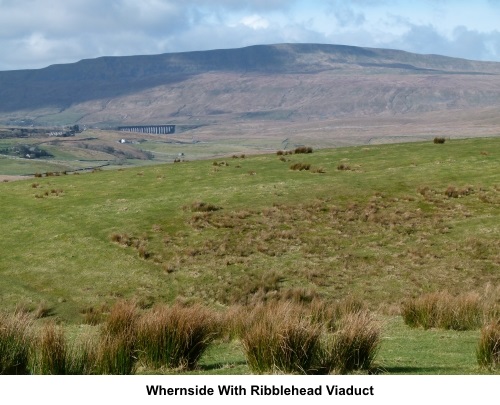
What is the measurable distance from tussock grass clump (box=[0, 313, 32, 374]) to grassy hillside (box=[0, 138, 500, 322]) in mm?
13109

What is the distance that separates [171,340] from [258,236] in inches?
762

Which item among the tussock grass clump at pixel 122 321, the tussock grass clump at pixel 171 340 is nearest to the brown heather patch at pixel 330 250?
the tussock grass clump at pixel 122 321

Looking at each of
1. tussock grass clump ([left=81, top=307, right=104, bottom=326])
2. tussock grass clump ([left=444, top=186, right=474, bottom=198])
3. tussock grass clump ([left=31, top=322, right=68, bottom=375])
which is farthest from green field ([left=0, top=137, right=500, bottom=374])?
tussock grass clump ([left=31, top=322, right=68, bottom=375])

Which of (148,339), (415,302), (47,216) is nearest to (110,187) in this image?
(47,216)

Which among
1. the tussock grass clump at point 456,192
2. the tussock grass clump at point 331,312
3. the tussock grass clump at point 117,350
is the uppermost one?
the tussock grass clump at point 117,350

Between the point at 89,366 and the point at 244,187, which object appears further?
the point at 244,187

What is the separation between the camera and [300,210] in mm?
33406

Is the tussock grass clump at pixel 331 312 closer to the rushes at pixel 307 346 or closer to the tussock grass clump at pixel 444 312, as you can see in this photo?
the tussock grass clump at pixel 444 312

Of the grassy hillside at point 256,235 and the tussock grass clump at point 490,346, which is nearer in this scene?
the tussock grass clump at point 490,346

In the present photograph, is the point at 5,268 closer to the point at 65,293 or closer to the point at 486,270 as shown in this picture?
the point at 65,293

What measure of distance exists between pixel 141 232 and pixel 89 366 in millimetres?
20939

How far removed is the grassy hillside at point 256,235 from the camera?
26.3 metres

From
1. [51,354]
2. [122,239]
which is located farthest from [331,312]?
[122,239]

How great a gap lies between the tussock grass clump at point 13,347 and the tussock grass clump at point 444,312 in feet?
28.1
